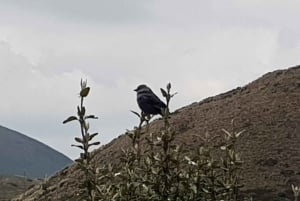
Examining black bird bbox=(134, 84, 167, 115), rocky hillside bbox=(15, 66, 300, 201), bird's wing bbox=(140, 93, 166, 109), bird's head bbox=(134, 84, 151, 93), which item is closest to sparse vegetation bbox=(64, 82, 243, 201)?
black bird bbox=(134, 84, 167, 115)

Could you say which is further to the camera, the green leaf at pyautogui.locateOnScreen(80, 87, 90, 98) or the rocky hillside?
the rocky hillside

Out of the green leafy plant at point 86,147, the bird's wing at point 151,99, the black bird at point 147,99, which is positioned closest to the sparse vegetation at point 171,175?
the green leafy plant at point 86,147

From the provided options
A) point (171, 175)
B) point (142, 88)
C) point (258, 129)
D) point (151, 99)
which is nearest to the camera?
point (171, 175)

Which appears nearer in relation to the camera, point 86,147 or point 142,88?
point 86,147

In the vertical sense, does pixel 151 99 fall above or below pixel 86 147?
above

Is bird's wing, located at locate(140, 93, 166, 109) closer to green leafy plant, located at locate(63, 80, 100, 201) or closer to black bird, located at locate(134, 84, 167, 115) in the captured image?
black bird, located at locate(134, 84, 167, 115)

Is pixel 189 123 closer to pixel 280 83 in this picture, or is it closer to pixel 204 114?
pixel 204 114

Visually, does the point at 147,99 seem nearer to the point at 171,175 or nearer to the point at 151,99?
the point at 151,99

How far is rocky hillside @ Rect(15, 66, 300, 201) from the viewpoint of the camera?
1309 inches

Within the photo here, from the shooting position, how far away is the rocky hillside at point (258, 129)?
33250mm

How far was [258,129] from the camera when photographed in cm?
3881

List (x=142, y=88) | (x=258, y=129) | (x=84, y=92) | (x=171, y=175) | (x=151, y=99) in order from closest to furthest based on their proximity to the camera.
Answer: (x=84, y=92) → (x=171, y=175) → (x=151, y=99) → (x=142, y=88) → (x=258, y=129)

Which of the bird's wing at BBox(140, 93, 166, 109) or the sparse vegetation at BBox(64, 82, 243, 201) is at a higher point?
the bird's wing at BBox(140, 93, 166, 109)

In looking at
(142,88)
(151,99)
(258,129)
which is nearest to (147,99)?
(151,99)
